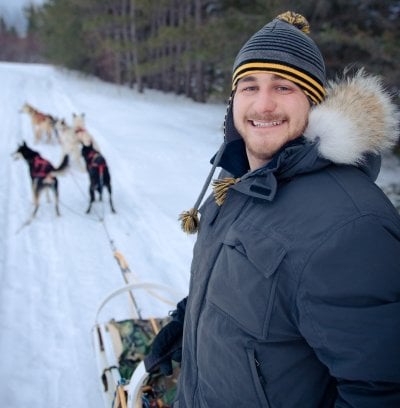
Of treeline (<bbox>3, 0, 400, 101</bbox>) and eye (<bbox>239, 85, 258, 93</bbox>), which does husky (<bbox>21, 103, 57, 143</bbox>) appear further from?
eye (<bbox>239, 85, 258, 93</bbox>)

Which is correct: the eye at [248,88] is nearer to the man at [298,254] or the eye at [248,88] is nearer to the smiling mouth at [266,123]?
the man at [298,254]

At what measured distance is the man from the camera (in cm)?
90

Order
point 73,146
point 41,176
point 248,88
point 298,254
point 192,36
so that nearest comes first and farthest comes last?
point 298,254, point 248,88, point 41,176, point 73,146, point 192,36

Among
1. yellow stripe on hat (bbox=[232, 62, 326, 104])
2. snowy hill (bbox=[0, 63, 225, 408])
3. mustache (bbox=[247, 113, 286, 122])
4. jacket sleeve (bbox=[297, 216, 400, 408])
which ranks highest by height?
yellow stripe on hat (bbox=[232, 62, 326, 104])

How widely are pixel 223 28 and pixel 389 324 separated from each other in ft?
32.5

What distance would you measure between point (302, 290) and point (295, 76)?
0.81m

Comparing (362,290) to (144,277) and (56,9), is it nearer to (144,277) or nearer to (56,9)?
(144,277)

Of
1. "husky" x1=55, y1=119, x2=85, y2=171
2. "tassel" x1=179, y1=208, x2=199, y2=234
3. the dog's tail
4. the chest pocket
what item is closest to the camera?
the chest pocket

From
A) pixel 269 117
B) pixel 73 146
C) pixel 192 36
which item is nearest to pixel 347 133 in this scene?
pixel 269 117

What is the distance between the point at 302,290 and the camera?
0.98 meters

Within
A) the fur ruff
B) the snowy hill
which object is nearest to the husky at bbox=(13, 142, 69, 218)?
the snowy hill

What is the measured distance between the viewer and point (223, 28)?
373 inches

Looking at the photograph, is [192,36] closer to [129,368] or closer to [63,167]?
[63,167]

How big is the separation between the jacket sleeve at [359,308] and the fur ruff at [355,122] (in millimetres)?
252
